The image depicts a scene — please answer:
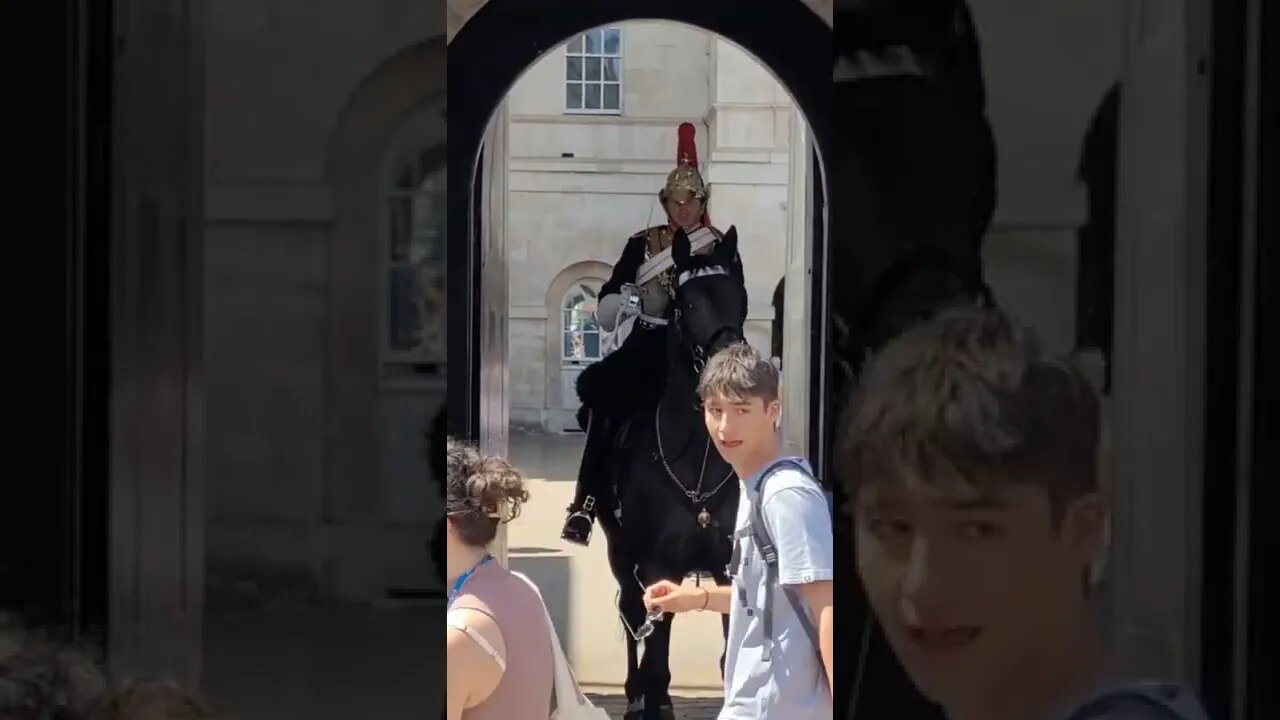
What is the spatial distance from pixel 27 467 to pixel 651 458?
5.13 feet

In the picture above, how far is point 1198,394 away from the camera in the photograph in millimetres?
2277

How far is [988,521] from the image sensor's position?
233 centimetres

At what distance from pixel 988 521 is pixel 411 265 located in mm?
1137

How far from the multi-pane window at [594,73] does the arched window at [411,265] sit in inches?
39.9

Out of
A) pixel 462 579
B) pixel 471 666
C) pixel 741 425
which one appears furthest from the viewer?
pixel 741 425

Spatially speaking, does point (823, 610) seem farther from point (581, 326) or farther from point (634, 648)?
point (581, 326)

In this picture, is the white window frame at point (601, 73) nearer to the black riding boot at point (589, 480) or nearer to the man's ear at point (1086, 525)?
the black riding boot at point (589, 480)

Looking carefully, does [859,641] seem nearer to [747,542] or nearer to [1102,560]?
[1102,560]

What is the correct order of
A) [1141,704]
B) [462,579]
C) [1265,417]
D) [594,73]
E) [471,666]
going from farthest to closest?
[594,73], [462,579], [471,666], [1141,704], [1265,417]

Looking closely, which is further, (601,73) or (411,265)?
(601,73)

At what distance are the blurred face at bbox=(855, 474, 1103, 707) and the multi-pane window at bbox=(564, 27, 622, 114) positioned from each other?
4.67 ft

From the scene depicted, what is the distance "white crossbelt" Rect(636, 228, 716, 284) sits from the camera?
133 inches

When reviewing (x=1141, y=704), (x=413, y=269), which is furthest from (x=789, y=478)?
(x=413, y=269)

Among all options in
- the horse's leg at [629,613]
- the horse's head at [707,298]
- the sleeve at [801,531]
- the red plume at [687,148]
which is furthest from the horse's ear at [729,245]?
the horse's leg at [629,613]
